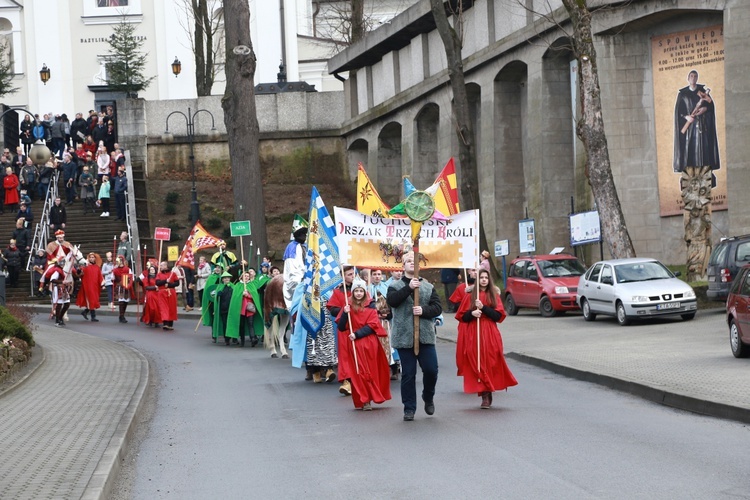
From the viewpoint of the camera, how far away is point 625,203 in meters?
35.6

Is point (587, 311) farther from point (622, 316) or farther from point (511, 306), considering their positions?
point (511, 306)

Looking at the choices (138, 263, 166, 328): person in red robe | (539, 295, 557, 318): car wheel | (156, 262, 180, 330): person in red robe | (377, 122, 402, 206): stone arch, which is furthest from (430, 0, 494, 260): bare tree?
(377, 122, 402, 206): stone arch

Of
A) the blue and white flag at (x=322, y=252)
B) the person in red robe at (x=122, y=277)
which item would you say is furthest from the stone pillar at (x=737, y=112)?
the blue and white flag at (x=322, y=252)

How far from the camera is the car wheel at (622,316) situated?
2695cm

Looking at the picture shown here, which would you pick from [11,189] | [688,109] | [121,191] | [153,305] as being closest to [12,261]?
[121,191]

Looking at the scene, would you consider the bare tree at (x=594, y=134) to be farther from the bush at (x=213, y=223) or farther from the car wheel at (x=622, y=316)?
the bush at (x=213, y=223)

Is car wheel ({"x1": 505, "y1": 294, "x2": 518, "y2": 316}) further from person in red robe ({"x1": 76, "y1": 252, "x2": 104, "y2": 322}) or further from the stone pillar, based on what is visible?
person in red robe ({"x1": 76, "y1": 252, "x2": 104, "y2": 322})

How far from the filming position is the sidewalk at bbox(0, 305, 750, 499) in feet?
35.8

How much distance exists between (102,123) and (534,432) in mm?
39484

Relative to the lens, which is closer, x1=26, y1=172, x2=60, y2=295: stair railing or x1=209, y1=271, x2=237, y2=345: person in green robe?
x1=209, y1=271, x2=237, y2=345: person in green robe

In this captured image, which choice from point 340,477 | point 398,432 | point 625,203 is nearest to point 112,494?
point 340,477

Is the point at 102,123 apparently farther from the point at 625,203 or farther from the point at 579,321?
the point at 579,321

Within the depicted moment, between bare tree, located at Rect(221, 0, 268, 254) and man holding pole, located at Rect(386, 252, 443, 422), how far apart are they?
16.6 m

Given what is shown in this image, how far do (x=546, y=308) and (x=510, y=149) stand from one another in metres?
11.3
